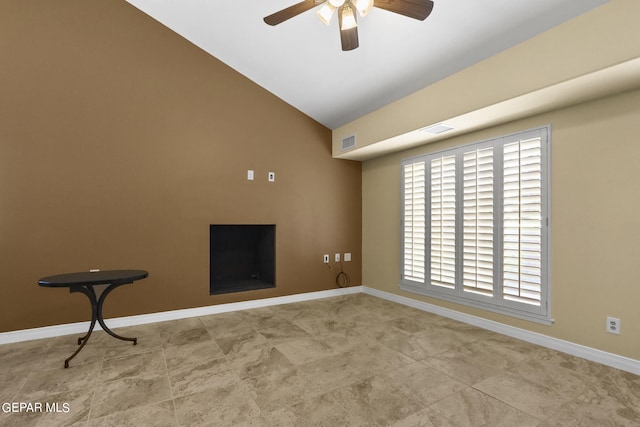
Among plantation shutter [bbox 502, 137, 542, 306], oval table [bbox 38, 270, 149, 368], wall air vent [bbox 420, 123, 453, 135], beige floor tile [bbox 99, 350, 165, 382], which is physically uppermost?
wall air vent [bbox 420, 123, 453, 135]

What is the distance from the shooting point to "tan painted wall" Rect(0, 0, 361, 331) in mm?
2939

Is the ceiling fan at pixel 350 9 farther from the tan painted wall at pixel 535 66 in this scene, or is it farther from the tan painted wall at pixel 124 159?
the tan painted wall at pixel 124 159

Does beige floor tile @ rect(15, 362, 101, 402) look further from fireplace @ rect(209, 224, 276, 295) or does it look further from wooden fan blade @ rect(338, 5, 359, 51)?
wooden fan blade @ rect(338, 5, 359, 51)

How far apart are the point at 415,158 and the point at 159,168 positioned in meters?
3.12

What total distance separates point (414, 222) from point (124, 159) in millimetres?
3482

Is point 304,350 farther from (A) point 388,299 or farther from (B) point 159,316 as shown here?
(A) point 388,299

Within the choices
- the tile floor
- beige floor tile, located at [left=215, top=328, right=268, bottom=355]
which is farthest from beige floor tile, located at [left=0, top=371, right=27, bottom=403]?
beige floor tile, located at [left=215, top=328, right=268, bottom=355]

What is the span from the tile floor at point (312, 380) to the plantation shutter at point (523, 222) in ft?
1.72

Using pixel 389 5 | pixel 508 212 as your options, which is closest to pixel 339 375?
pixel 508 212

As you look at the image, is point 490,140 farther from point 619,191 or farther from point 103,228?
point 103,228

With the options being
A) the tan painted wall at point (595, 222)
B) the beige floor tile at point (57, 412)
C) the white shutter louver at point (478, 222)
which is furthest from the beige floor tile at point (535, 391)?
the beige floor tile at point (57, 412)

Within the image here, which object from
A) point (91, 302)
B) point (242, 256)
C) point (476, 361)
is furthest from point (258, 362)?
point (242, 256)

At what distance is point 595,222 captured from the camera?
2600 mm

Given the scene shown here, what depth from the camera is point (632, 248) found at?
7.89 feet
